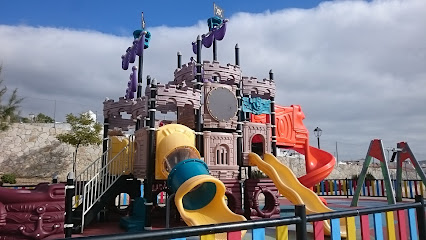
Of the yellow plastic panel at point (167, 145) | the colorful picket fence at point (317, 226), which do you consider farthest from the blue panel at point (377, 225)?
the yellow plastic panel at point (167, 145)

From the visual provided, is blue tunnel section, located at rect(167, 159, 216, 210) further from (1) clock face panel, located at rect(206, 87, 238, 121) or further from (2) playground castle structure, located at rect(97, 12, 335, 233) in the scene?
(1) clock face panel, located at rect(206, 87, 238, 121)

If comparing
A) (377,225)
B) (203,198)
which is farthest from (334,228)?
(203,198)

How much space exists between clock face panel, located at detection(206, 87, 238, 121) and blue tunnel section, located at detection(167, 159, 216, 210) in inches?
96.7

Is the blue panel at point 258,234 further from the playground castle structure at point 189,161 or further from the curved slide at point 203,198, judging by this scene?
the curved slide at point 203,198

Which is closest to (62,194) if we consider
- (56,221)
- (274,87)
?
(56,221)

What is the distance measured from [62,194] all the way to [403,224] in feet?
22.7

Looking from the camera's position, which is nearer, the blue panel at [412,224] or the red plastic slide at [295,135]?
the blue panel at [412,224]

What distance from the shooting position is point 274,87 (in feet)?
43.8

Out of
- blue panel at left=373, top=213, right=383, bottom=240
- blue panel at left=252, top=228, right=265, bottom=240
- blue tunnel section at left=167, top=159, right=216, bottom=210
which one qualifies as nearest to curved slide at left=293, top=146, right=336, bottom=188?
blue tunnel section at left=167, top=159, right=216, bottom=210

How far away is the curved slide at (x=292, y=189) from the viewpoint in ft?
30.0

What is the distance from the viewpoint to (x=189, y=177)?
8.68 meters

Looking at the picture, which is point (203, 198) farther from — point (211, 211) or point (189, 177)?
point (189, 177)

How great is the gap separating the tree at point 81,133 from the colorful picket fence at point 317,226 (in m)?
22.5

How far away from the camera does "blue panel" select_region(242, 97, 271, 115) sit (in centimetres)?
1352
